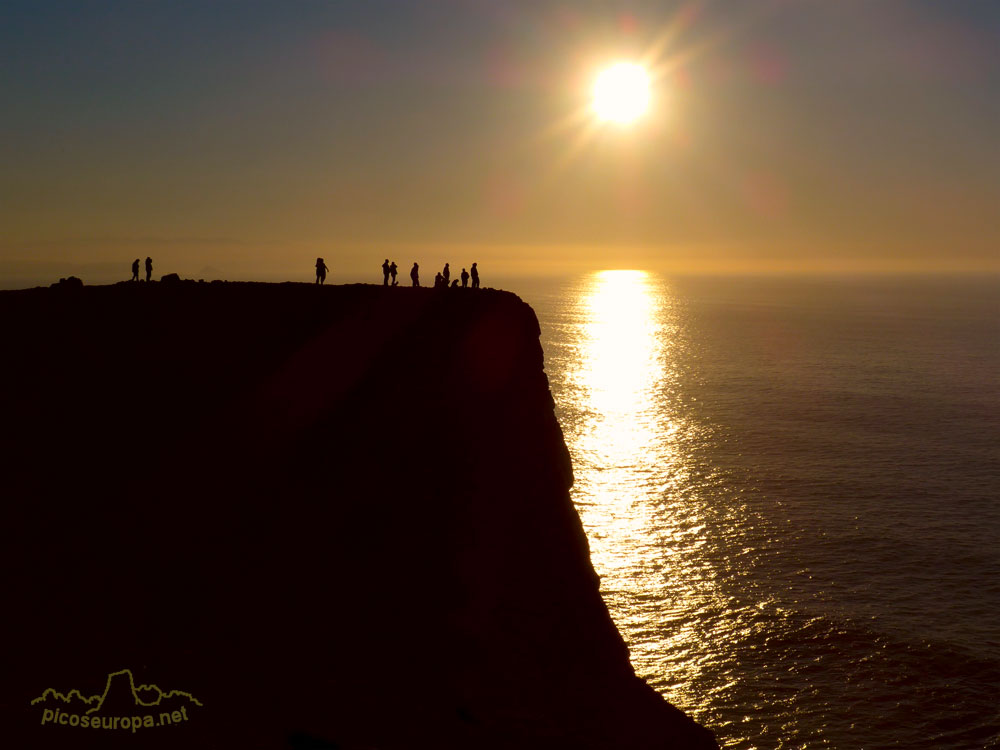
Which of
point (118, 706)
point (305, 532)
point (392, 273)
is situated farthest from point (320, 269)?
point (118, 706)

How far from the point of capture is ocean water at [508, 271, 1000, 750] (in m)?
32.2

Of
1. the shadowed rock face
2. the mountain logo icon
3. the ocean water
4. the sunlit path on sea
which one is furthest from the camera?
the sunlit path on sea

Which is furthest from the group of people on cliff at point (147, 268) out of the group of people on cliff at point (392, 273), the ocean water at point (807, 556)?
the ocean water at point (807, 556)

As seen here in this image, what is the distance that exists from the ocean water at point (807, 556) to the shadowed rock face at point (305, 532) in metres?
15.7

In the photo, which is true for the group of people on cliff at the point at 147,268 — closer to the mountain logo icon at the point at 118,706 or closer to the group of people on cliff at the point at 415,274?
the group of people on cliff at the point at 415,274

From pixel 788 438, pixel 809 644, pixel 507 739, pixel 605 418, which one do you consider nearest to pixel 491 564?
pixel 507 739

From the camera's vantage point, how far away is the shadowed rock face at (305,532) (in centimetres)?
1341

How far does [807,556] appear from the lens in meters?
46.7

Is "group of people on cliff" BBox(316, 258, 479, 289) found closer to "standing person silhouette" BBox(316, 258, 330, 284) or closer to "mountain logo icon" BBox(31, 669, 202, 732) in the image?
"standing person silhouette" BBox(316, 258, 330, 284)

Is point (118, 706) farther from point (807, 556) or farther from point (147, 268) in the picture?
point (807, 556)

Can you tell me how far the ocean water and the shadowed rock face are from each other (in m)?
15.7

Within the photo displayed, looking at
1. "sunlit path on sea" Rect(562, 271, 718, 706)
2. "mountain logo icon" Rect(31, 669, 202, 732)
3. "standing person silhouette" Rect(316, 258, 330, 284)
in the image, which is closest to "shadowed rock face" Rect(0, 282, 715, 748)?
"mountain logo icon" Rect(31, 669, 202, 732)

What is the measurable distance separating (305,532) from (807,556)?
37902 millimetres

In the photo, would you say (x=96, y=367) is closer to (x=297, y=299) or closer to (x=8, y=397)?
(x=8, y=397)
